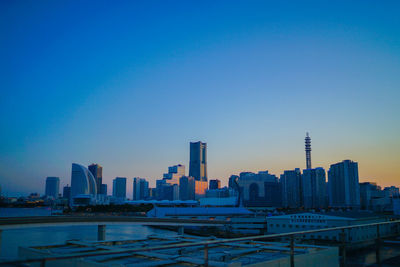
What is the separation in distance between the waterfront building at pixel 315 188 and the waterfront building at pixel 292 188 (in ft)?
14.6

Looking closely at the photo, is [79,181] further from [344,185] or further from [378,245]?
[378,245]

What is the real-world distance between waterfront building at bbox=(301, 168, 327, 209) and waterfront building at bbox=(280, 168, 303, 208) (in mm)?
4453

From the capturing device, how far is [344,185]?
135875 mm

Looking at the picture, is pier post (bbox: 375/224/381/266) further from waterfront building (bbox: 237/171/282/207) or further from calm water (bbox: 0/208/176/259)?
waterfront building (bbox: 237/171/282/207)

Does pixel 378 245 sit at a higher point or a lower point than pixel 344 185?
higher

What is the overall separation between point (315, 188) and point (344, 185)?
40.7ft

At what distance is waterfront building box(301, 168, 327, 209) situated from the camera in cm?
14375

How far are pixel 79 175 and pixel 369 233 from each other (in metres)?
172

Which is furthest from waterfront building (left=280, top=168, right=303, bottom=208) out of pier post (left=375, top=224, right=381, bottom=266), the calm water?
pier post (left=375, top=224, right=381, bottom=266)

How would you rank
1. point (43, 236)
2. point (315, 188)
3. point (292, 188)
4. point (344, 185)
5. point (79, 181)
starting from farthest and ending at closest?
point (79, 181) → point (292, 188) → point (315, 188) → point (344, 185) → point (43, 236)

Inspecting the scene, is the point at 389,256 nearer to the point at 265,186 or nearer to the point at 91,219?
the point at 91,219

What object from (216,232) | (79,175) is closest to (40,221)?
(216,232)

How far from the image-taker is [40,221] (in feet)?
121

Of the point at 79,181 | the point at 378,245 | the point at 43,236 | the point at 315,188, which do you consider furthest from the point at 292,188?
the point at 378,245
